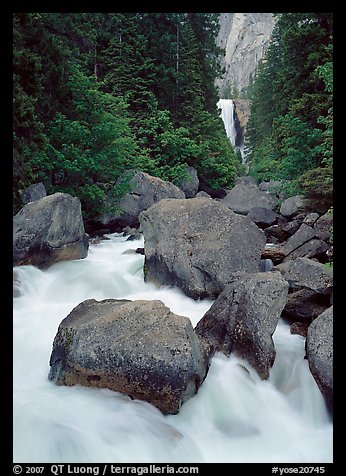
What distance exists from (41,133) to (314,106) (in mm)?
9081

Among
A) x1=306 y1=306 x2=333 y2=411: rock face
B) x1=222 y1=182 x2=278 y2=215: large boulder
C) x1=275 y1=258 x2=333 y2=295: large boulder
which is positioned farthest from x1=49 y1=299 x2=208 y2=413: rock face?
x1=222 y1=182 x2=278 y2=215: large boulder

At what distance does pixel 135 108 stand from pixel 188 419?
793 inches

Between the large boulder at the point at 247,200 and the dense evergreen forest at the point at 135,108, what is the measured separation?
5.01ft

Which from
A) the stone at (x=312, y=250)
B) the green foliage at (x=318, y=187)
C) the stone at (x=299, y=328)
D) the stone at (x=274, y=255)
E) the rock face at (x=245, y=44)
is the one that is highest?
the rock face at (x=245, y=44)

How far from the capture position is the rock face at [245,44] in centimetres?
11106

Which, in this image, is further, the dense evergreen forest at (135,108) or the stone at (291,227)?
the stone at (291,227)

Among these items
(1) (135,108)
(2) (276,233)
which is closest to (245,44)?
(1) (135,108)

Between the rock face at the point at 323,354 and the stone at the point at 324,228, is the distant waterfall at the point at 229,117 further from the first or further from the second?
the rock face at the point at 323,354

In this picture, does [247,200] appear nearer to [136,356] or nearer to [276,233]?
[276,233]

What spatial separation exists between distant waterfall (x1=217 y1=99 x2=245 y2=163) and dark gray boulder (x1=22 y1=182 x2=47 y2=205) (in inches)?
1842

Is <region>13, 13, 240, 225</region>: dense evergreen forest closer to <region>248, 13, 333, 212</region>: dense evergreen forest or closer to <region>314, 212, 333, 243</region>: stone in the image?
<region>248, 13, 333, 212</region>: dense evergreen forest

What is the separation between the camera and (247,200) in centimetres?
1784

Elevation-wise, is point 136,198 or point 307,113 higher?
point 307,113

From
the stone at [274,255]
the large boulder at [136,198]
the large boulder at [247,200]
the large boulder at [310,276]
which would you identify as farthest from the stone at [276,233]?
the large boulder at [310,276]
